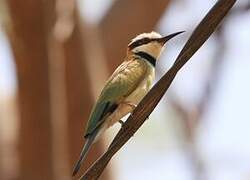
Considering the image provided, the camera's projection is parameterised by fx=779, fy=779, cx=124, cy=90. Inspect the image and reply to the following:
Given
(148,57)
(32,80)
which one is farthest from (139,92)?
(32,80)

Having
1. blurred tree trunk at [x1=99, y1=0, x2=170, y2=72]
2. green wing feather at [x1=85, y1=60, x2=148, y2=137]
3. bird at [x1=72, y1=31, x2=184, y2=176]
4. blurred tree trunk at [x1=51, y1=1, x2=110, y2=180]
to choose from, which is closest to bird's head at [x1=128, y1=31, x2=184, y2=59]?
bird at [x1=72, y1=31, x2=184, y2=176]

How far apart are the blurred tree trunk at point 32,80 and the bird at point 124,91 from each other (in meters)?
1.18

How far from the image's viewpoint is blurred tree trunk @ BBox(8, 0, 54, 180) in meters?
4.18

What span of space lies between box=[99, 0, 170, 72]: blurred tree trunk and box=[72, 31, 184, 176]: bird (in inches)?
65.6

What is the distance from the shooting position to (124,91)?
2.74m

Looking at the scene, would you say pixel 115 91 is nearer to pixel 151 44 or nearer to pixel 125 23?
pixel 151 44

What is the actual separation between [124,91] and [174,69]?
89cm

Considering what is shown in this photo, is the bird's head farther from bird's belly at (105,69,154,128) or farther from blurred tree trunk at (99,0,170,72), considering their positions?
blurred tree trunk at (99,0,170,72)

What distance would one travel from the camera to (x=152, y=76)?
2906 millimetres

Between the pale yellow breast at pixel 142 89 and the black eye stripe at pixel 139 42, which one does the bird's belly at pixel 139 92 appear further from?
the black eye stripe at pixel 139 42

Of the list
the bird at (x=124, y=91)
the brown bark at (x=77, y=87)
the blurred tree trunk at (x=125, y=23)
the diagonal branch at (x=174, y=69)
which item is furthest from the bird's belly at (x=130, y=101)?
the blurred tree trunk at (x=125, y=23)

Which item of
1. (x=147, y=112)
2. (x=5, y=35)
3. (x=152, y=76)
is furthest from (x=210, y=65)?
(x=147, y=112)

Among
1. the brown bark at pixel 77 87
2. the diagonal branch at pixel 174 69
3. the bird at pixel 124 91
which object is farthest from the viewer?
the brown bark at pixel 77 87

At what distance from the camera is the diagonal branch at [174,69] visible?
1.80 m
